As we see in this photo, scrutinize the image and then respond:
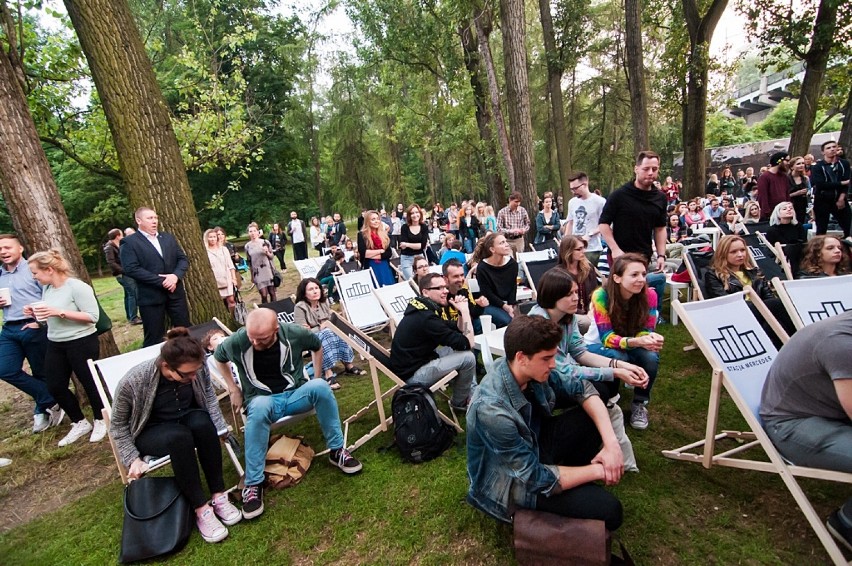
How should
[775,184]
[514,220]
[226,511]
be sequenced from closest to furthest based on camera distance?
[226,511] → [775,184] → [514,220]

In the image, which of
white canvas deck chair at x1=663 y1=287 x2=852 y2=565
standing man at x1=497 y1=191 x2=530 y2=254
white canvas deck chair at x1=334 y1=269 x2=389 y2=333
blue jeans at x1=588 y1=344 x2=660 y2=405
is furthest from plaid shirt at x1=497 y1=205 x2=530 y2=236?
white canvas deck chair at x1=663 y1=287 x2=852 y2=565

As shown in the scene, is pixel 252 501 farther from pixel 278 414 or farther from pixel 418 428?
pixel 418 428

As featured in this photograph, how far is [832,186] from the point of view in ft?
21.2

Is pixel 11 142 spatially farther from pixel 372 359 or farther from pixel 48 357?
pixel 372 359

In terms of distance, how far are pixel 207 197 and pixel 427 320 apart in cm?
2628

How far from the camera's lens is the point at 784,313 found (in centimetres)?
366

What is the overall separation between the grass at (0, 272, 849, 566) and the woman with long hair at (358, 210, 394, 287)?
375 cm

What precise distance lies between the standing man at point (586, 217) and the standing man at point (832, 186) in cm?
391

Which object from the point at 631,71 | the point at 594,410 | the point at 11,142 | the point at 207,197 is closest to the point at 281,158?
the point at 207,197

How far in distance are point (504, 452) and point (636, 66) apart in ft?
38.9

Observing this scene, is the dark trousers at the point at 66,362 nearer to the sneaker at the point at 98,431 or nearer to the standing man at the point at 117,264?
the sneaker at the point at 98,431

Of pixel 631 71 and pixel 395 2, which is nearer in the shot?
pixel 631 71

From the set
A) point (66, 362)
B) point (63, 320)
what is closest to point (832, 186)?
point (63, 320)

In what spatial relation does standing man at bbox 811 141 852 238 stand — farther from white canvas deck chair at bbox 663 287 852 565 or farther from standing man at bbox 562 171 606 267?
white canvas deck chair at bbox 663 287 852 565
